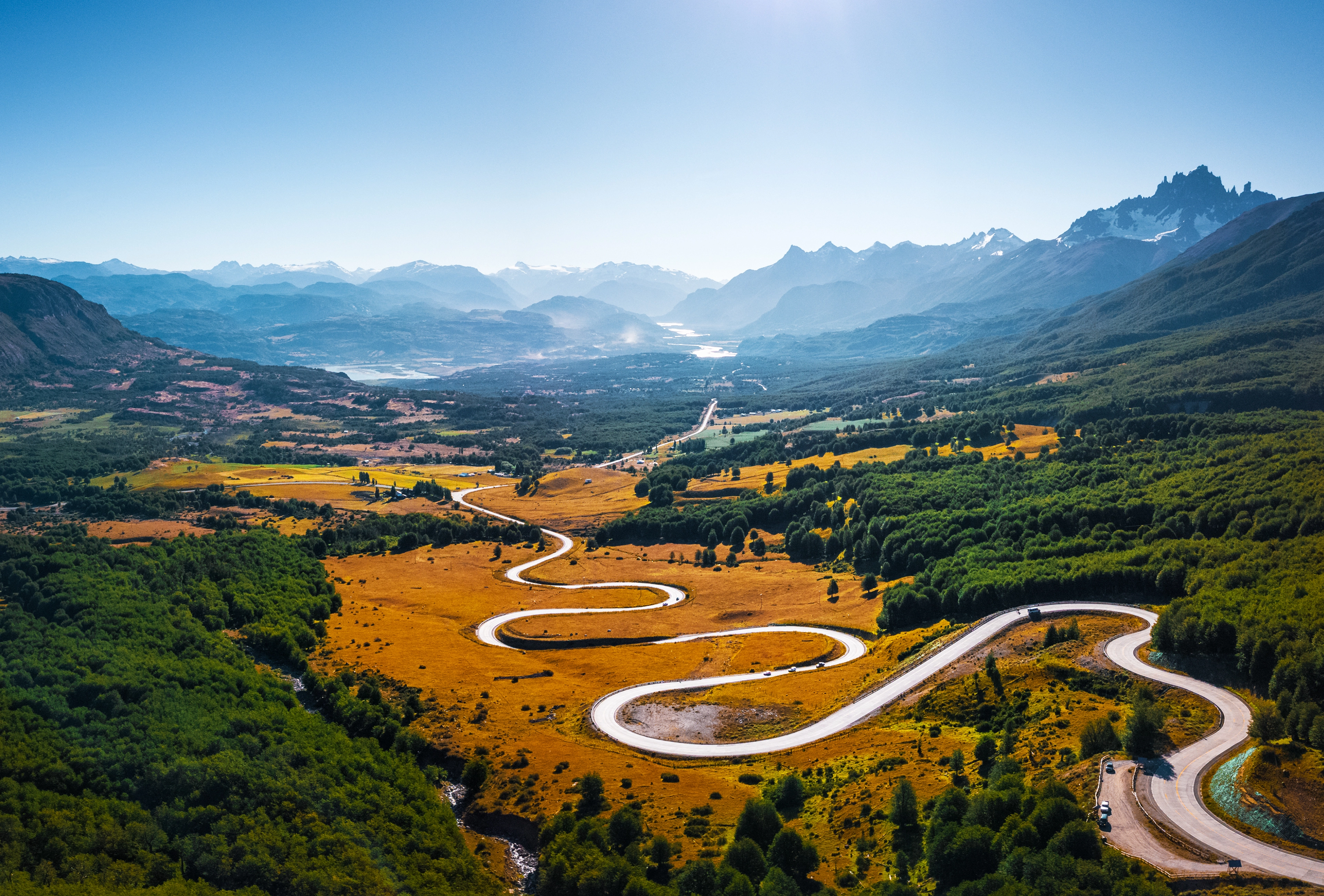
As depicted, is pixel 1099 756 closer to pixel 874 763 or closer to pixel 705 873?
pixel 874 763

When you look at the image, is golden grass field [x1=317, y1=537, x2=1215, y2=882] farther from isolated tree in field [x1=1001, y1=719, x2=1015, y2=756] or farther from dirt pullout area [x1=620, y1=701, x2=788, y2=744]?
isolated tree in field [x1=1001, y1=719, x2=1015, y2=756]

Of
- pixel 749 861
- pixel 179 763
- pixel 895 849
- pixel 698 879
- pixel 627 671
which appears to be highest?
pixel 179 763

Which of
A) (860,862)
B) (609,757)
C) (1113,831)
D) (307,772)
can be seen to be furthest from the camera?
(609,757)

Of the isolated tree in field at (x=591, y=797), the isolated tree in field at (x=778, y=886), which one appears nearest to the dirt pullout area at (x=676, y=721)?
the isolated tree in field at (x=591, y=797)

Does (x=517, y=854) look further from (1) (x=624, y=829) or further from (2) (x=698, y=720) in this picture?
(2) (x=698, y=720)

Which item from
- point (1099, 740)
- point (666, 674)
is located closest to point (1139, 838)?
point (1099, 740)

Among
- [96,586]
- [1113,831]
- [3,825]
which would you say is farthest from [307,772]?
[1113,831]
